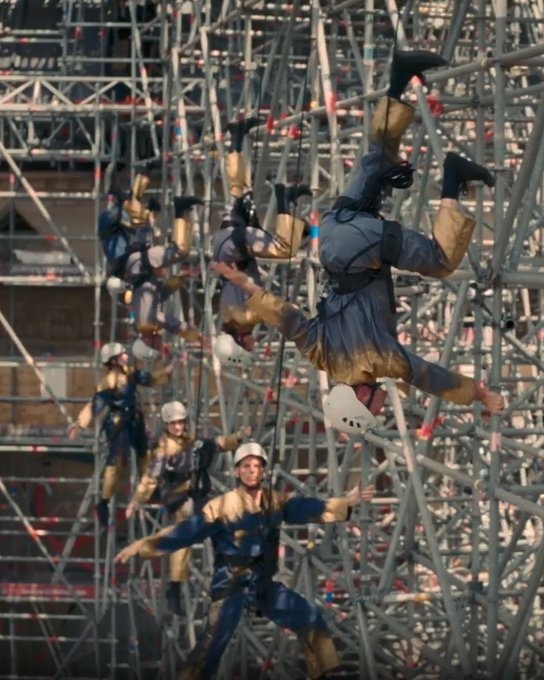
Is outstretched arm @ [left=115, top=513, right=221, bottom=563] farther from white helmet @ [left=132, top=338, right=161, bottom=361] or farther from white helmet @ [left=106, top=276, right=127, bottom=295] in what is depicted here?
white helmet @ [left=106, top=276, right=127, bottom=295]

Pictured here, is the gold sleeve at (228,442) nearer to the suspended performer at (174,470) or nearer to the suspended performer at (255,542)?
the suspended performer at (174,470)

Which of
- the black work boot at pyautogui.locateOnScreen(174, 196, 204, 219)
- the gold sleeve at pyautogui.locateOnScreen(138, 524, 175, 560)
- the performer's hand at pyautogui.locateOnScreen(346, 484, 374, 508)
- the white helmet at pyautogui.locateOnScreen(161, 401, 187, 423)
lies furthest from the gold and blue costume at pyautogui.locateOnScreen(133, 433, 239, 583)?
the performer's hand at pyautogui.locateOnScreen(346, 484, 374, 508)

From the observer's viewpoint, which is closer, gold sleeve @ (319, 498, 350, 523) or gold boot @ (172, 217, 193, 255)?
gold sleeve @ (319, 498, 350, 523)

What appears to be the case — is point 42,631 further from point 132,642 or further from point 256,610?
point 256,610

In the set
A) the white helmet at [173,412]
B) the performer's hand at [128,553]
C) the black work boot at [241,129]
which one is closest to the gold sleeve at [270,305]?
the performer's hand at [128,553]

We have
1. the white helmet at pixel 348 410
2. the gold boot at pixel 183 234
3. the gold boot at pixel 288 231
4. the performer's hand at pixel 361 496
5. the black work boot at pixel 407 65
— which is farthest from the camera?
the gold boot at pixel 183 234

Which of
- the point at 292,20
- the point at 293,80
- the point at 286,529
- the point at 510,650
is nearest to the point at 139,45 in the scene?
the point at 293,80

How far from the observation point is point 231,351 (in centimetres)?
1364

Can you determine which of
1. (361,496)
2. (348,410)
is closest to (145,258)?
(361,496)

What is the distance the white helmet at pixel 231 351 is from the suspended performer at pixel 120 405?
4.37 m

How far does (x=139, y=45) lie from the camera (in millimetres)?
20422

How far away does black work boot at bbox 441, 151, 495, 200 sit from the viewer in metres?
8.62

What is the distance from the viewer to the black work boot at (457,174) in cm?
862

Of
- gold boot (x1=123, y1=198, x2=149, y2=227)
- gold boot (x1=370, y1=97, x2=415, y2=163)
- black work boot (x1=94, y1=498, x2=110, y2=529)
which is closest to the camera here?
gold boot (x1=370, y1=97, x2=415, y2=163)
